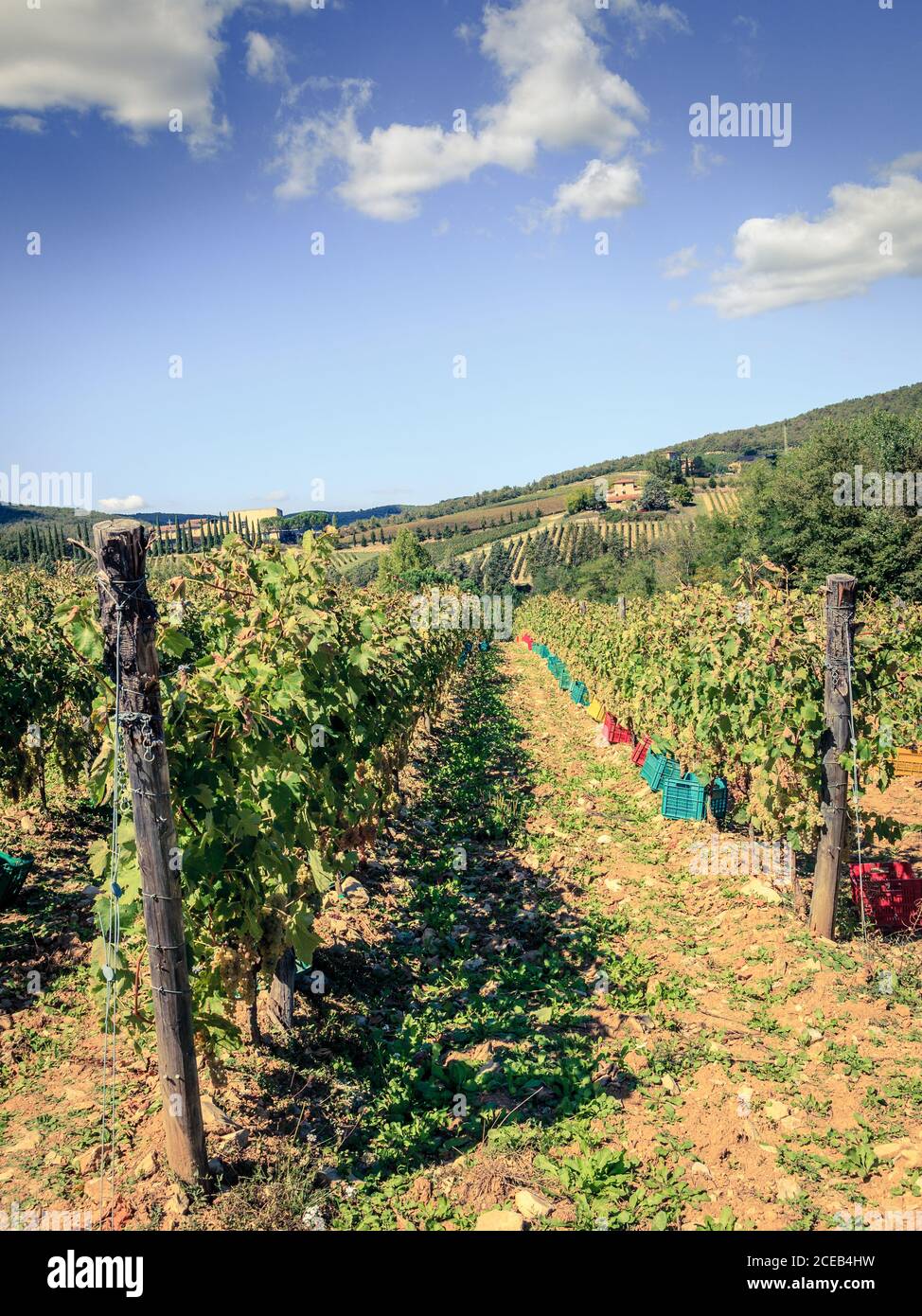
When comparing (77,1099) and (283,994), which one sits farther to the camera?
(283,994)

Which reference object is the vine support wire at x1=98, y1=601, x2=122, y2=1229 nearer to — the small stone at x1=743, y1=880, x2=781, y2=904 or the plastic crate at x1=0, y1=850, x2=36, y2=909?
the plastic crate at x1=0, y1=850, x2=36, y2=909

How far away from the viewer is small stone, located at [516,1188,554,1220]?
4.12m

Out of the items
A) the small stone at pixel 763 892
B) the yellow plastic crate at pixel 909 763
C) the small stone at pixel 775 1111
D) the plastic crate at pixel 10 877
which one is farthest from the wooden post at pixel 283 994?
the yellow plastic crate at pixel 909 763

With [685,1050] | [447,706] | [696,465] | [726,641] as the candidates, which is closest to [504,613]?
[447,706]

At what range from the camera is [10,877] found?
753 centimetres

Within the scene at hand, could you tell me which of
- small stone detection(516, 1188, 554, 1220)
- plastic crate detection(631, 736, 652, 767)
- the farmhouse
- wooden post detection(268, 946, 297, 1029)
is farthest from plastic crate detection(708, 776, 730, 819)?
the farmhouse

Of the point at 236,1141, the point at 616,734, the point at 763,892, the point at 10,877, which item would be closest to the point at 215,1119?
the point at 236,1141

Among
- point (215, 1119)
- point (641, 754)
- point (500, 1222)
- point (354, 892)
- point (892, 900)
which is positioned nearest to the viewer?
point (500, 1222)

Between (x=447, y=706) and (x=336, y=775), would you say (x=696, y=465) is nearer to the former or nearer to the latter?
(x=447, y=706)

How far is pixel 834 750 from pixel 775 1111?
3157mm

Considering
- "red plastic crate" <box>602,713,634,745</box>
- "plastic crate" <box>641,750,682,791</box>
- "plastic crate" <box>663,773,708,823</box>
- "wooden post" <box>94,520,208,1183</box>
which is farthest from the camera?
"red plastic crate" <box>602,713,634,745</box>

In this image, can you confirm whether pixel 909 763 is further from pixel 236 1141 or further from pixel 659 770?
pixel 236 1141

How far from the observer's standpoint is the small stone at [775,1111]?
Result: 196 inches

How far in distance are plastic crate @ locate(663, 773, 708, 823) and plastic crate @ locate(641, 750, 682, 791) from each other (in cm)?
15
